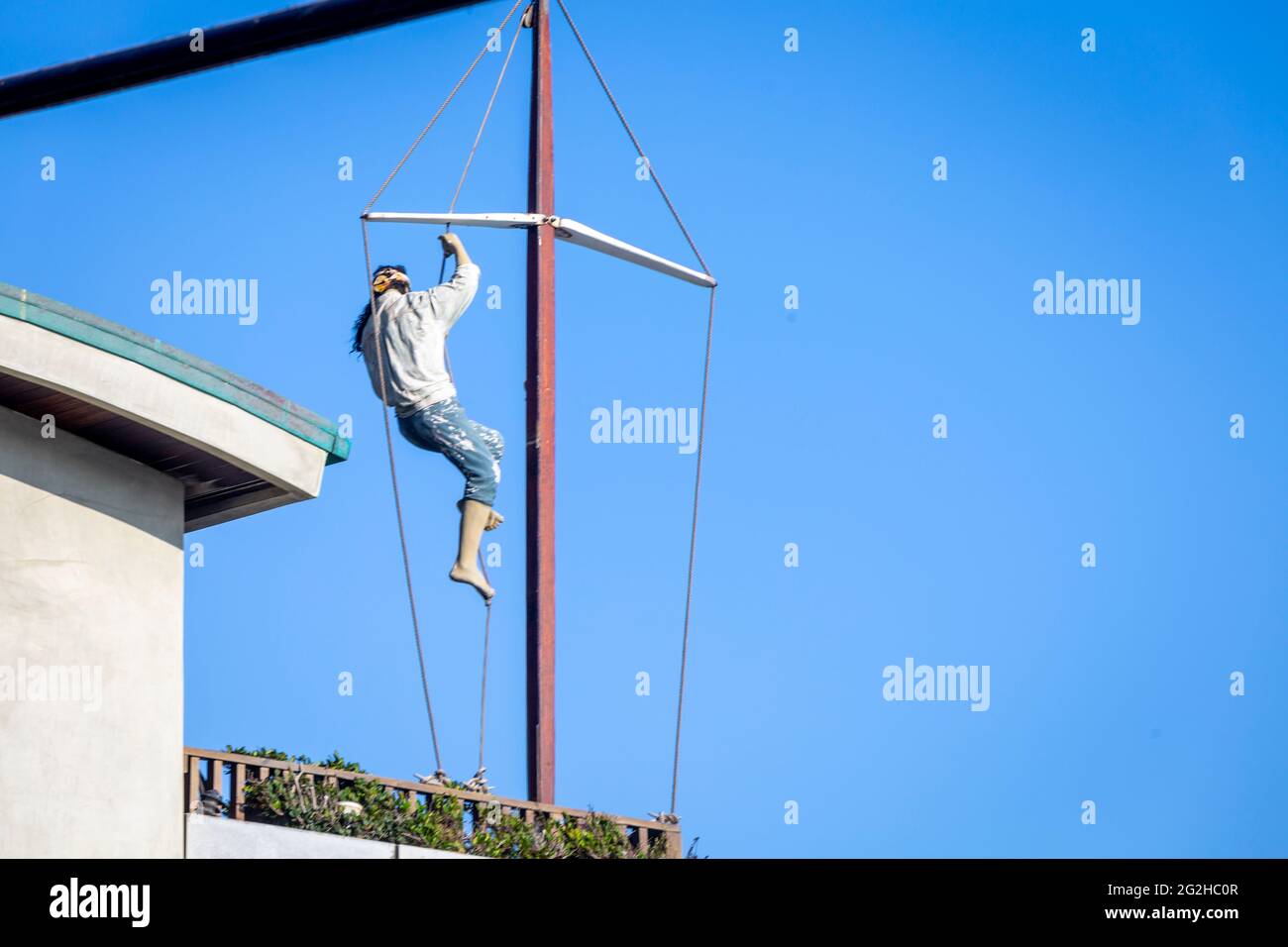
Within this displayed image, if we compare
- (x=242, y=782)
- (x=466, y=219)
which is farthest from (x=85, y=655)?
(x=466, y=219)

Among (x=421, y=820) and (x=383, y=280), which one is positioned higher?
(x=383, y=280)

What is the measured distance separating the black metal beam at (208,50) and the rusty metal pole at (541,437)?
5.56ft

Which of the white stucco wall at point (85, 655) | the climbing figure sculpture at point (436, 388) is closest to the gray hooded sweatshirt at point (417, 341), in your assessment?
the climbing figure sculpture at point (436, 388)

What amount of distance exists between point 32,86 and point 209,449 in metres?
8.19

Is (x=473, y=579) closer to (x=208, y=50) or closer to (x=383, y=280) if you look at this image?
(x=383, y=280)

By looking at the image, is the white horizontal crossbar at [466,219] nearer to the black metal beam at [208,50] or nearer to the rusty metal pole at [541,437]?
the rusty metal pole at [541,437]

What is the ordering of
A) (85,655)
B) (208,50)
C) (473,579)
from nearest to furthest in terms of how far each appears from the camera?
1. (85,655)
2. (473,579)
3. (208,50)

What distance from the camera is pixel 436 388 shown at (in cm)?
2228

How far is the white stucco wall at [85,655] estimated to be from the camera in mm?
18828

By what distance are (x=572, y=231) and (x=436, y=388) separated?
88.2 inches

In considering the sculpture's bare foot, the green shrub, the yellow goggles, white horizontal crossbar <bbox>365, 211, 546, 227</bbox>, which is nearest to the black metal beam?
white horizontal crossbar <bbox>365, 211, 546, 227</bbox>
